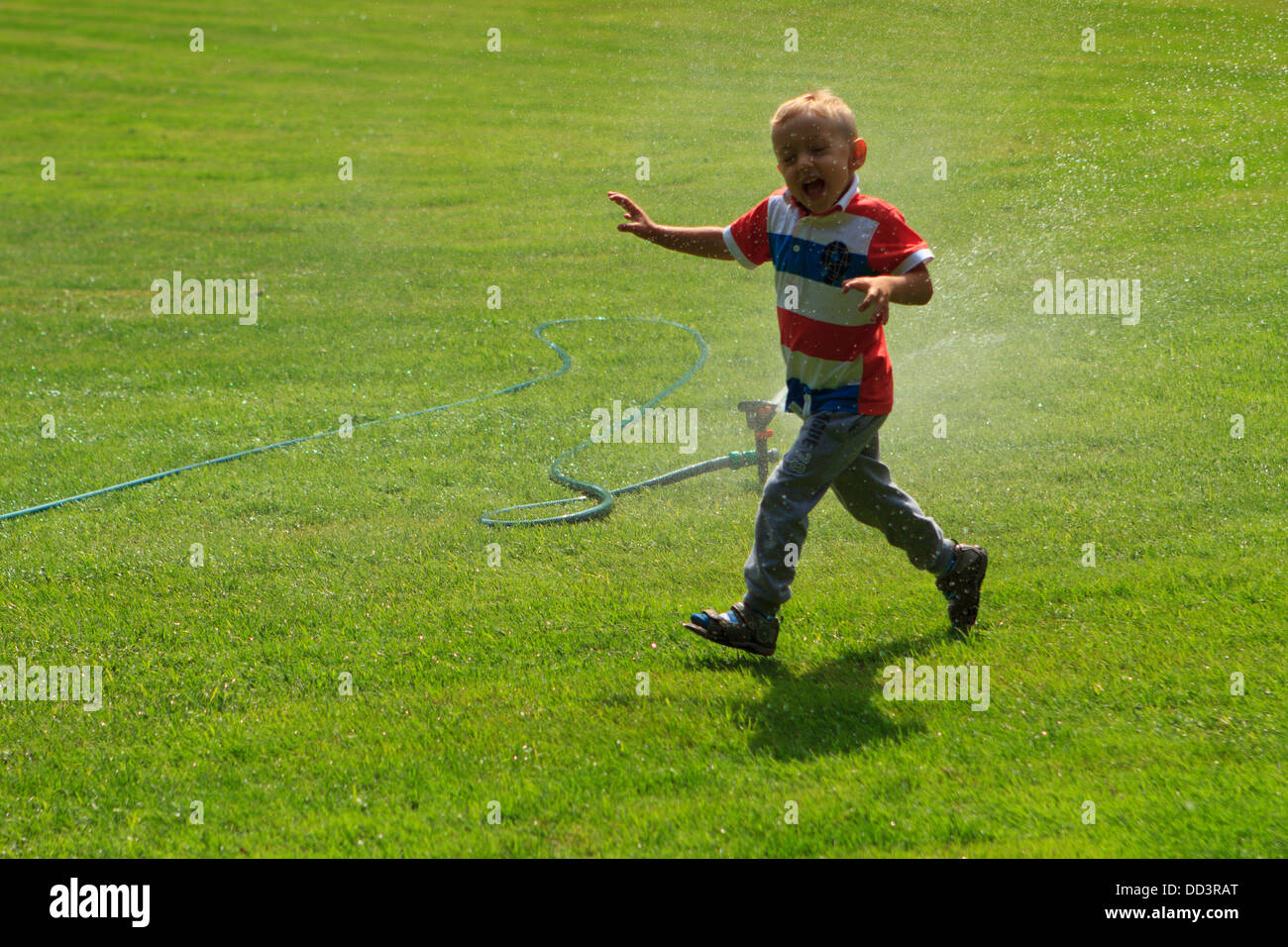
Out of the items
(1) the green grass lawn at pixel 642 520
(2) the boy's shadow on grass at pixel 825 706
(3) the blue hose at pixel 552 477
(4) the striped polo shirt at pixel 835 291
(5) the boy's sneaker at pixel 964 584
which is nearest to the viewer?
(1) the green grass lawn at pixel 642 520

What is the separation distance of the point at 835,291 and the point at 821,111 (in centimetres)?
60

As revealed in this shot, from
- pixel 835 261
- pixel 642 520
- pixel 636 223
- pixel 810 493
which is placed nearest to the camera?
pixel 835 261

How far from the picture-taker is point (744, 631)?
14.5 ft

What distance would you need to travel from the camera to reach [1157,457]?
6.39 meters

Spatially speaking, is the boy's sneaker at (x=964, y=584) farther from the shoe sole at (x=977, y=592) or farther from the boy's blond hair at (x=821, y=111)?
the boy's blond hair at (x=821, y=111)

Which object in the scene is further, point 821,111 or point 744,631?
point 744,631

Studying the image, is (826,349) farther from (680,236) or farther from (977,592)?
(977,592)

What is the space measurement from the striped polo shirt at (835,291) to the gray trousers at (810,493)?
0.09 metres

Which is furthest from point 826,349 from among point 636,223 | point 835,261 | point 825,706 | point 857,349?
point 825,706

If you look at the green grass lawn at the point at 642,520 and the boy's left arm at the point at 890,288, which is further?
the boy's left arm at the point at 890,288

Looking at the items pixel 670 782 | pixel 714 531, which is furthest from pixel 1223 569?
pixel 670 782

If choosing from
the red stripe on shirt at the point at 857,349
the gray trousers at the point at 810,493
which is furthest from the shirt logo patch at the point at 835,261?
the gray trousers at the point at 810,493

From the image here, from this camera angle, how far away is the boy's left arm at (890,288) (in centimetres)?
392

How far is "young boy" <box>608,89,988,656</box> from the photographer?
414cm
